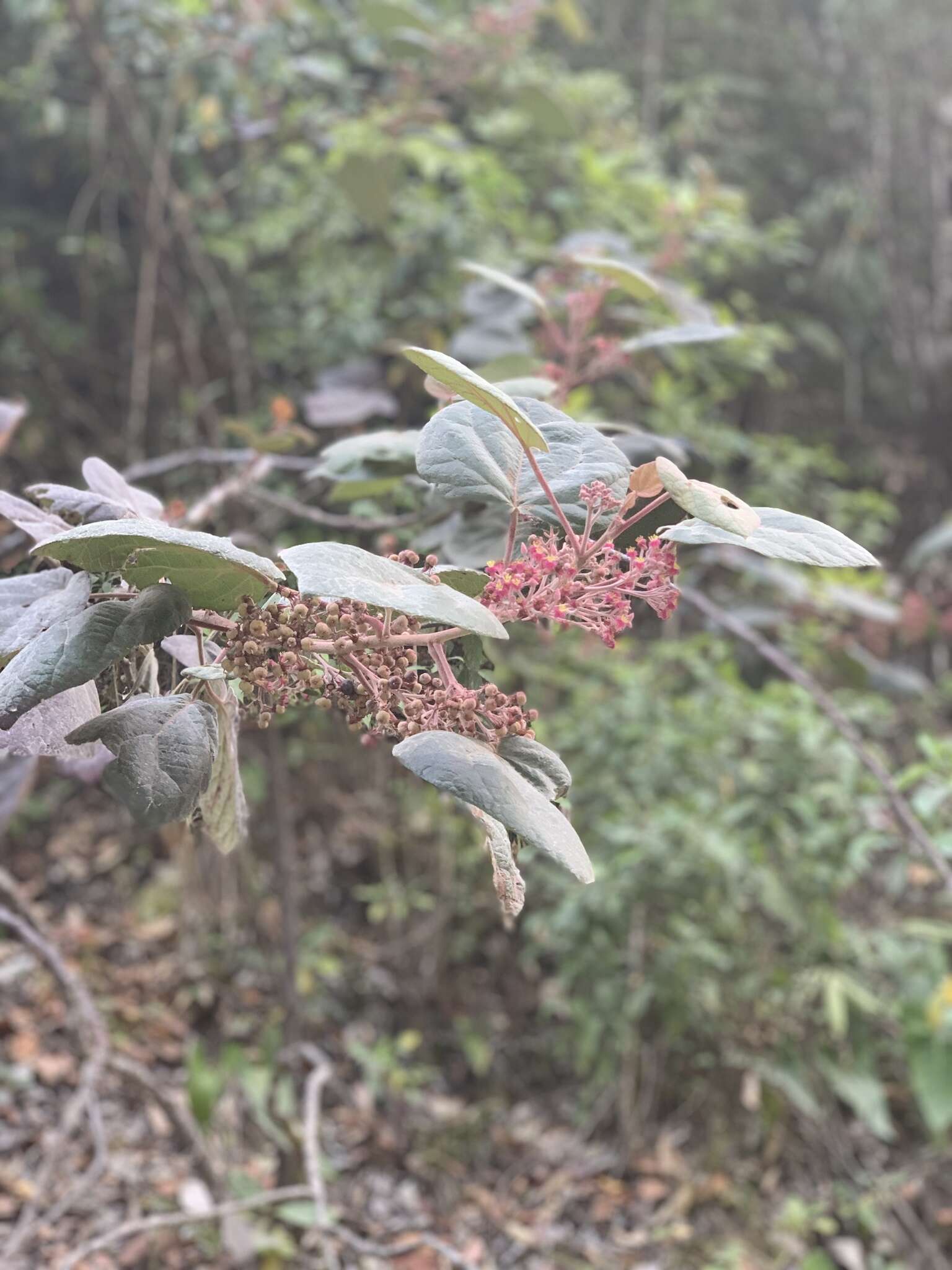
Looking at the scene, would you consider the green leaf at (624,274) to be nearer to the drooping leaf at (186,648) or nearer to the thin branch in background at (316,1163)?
the drooping leaf at (186,648)

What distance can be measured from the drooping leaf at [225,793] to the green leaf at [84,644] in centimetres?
6

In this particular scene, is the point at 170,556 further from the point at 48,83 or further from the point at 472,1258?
the point at 48,83

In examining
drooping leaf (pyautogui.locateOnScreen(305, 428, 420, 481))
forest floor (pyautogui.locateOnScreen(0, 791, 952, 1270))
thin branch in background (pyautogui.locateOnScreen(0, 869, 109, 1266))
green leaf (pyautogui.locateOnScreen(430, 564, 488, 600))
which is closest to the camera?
green leaf (pyautogui.locateOnScreen(430, 564, 488, 600))

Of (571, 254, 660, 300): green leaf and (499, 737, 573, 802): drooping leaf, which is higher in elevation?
(571, 254, 660, 300): green leaf

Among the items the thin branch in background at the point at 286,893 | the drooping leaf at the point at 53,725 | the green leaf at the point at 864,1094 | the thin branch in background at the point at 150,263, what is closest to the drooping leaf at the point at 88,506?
the drooping leaf at the point at 53,725

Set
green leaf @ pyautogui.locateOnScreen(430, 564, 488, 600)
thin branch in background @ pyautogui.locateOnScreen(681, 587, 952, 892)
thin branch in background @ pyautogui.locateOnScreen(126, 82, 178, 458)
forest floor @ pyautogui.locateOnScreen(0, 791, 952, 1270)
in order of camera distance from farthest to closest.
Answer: thin branch in background @ pyautogui.locateOnScreen(126, 82, 178, 458) < forest floor @ pyautogui.locateOnScreen(0, 791, 952, 1270) < thin branch in background @ pyautogui.locateOnScreen(681, 587, 952, 892) < green leaf @ pyautogui.locateOnScreen(430, 564, 488, 600)

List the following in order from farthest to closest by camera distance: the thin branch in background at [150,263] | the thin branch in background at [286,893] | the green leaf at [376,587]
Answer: the thin branch in background at [150,263] → the thin branch in background at [286,893] → the green leaf at [376,587]

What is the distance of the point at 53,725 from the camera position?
0.41 metres

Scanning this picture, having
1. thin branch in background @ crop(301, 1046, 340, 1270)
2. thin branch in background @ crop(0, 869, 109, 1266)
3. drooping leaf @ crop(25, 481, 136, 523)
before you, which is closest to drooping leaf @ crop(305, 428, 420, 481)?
drooping leaf @ crop(25, 481, 136, 523)

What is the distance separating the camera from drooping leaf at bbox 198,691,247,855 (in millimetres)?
453

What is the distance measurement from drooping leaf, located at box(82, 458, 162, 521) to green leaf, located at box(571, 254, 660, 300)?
0.40 metres

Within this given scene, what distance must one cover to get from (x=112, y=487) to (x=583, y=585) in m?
0.27

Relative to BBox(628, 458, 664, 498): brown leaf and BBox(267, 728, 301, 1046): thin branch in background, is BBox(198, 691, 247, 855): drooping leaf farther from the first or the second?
BBox(267, 728, 301, 1046): thin branch in background

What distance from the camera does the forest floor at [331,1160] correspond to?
60.2 inches
